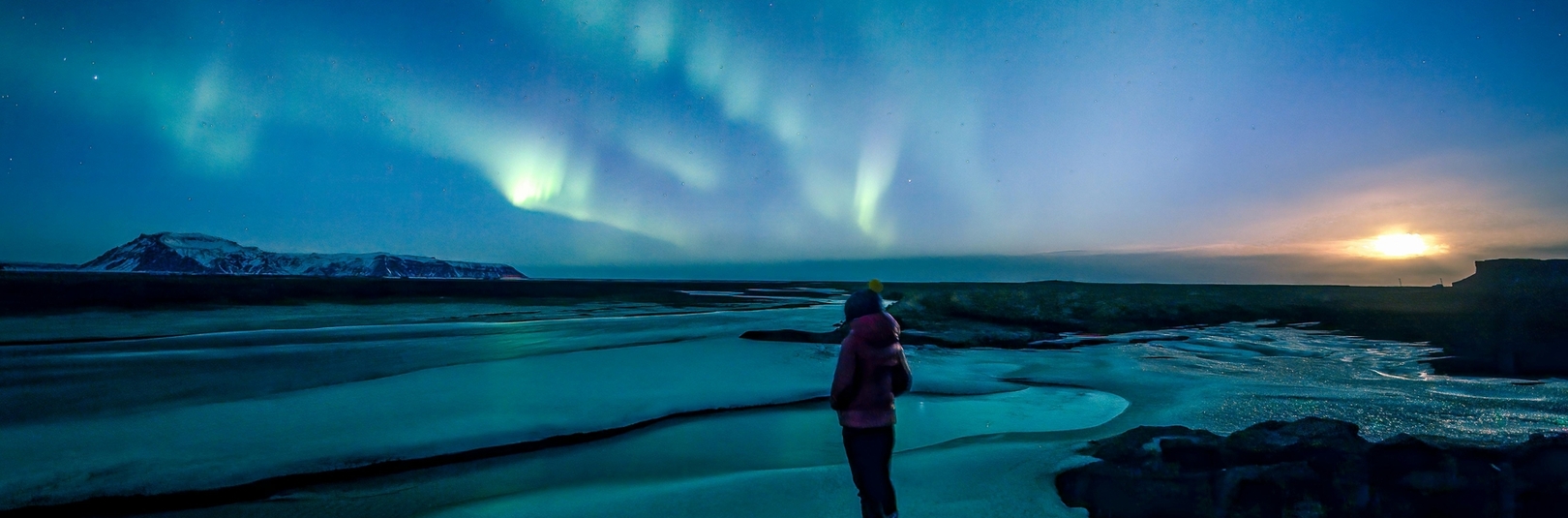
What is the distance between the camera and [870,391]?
4.14m

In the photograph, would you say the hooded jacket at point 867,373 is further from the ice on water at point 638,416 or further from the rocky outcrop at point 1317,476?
the rocky outcrop at point 1317,476

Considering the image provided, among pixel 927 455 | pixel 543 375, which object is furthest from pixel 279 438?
pixel 927 455

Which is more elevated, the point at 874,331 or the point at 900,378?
the point at 874,331

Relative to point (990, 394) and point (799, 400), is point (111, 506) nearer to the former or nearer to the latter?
point (799, 400)

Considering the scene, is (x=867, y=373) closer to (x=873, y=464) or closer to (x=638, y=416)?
(x=873, y=464)

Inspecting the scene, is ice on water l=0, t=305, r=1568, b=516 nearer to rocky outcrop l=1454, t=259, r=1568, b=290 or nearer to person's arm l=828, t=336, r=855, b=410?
person's arm l=828, t=336, r=855, b=410

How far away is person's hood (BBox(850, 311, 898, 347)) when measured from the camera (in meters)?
4.09

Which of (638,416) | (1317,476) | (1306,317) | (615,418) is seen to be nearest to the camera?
(1317,476)

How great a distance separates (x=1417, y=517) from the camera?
490 centimetres

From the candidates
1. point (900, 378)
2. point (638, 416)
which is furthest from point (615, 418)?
point (900, 378)

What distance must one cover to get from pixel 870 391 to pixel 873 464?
1.82 ft

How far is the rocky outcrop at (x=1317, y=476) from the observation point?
5.09 metres

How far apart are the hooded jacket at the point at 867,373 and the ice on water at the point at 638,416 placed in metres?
2.09

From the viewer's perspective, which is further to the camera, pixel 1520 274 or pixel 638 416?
pixel 1520 274
